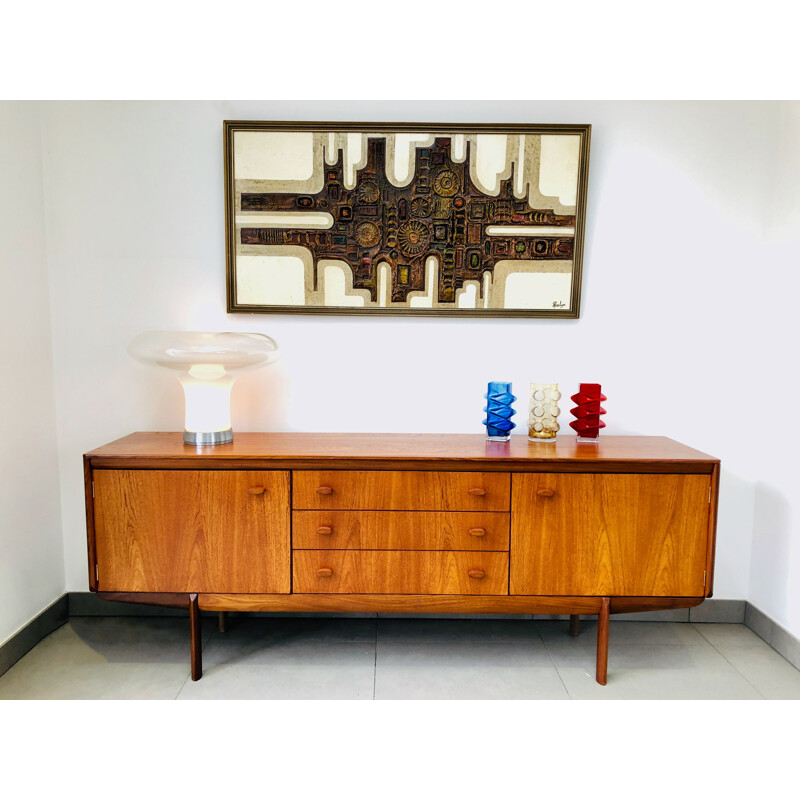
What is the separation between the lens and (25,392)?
216 centimetres

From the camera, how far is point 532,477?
192 cm

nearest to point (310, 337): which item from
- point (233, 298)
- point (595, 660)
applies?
point (233, 298)

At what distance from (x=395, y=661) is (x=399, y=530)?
533 mm

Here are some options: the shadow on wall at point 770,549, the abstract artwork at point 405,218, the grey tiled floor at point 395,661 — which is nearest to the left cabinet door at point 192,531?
the grey tiled floor at point 395,661

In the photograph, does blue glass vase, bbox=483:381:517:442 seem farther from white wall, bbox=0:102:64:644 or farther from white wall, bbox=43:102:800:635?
white wall, bbox=0:102:64:644

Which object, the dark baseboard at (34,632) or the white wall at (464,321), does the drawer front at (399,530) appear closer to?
the white wall at (464,321)

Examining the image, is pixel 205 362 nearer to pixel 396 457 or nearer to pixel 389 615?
pixel 396 457

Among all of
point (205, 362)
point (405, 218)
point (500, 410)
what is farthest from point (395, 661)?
point (405, 218)

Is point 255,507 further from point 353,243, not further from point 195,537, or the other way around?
point 353,243

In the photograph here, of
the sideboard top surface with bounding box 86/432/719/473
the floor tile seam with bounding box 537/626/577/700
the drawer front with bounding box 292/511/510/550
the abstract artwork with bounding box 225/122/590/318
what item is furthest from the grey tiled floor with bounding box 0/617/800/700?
the abstract artwork with bounding box 225/122/590/318

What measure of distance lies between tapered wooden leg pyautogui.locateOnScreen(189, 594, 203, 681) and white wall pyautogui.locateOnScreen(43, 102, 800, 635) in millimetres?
734

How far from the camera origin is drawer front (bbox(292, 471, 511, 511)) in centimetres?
192

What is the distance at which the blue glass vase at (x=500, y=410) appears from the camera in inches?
84.0

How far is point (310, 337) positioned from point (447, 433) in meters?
0.68
